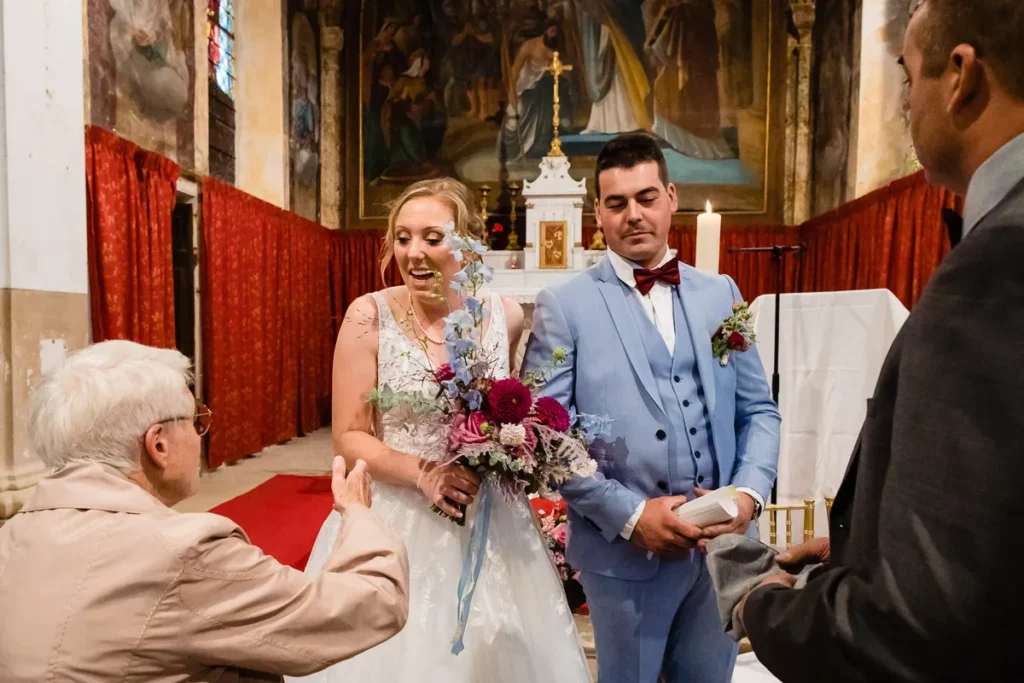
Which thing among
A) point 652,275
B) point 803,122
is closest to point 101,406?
point 652,275

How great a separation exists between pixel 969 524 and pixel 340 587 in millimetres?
1056

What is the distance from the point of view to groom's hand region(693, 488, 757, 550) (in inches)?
64.9

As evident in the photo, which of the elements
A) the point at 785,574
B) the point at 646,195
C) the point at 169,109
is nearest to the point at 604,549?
the point at 785,574

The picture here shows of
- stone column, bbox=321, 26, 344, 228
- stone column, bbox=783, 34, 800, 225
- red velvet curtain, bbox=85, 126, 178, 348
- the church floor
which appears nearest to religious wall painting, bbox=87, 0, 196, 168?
red velvet curtain, bbox=85, 126, 178, 348

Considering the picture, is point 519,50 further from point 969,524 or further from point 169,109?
point 969,524

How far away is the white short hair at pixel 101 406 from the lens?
1249 mm

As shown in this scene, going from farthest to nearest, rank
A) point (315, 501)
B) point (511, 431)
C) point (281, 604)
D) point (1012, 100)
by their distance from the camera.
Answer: point (315, 501) → point (511, 431) → point (281, 604) → point (1012, 100)

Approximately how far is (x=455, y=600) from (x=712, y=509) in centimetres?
81

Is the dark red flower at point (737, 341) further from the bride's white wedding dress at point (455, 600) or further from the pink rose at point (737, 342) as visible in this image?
the bride's white wedding dress at point (455, 600)

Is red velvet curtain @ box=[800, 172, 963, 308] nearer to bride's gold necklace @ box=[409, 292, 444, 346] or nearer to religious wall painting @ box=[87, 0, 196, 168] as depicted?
bride's gold necklace @ box=[409, 292, 444, 346]

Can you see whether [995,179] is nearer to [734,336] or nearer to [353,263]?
[734,336]

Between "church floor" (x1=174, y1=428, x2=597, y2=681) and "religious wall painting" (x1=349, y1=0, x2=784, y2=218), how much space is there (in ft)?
14.9

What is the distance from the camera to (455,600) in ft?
6.23

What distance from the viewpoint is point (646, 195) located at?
192cm
